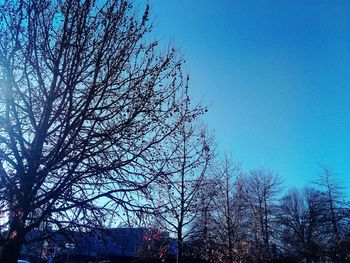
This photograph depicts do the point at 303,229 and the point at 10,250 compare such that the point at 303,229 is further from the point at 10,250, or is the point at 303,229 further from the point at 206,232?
the point at 10,250

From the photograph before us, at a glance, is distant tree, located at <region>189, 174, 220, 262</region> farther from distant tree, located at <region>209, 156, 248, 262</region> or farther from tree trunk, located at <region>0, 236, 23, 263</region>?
tree trunk, located at <region>0, 236, 23, 263</region>

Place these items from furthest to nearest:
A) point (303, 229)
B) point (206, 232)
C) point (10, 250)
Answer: point (303, 229) → point (206, 232) → point (10, 250)

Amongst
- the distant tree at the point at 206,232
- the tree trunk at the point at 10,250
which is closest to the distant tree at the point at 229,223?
the distant tree at the point at 206,232

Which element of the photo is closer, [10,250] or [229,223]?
[10,250]

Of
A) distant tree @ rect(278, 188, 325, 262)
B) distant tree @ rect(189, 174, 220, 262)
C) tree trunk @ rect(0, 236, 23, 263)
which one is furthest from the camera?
distant tree @ rect(278, 188, 325, 262)

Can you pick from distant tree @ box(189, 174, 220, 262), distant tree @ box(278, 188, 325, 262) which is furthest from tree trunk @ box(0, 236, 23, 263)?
distant tree @ box(278, 188, 325, 262)

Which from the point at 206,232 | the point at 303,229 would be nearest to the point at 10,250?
the point at 206,232

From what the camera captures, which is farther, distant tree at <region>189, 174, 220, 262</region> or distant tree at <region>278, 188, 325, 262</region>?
distant tree at <region>278, 188, 325, 262</region>

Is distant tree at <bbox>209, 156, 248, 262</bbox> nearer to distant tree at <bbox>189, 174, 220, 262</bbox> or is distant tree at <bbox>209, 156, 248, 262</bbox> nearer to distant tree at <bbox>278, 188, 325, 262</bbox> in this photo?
distant tree at <bbox>189, 174, 220, 262</bbox>

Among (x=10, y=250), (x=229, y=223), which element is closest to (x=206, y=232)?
(x=229, y=223)

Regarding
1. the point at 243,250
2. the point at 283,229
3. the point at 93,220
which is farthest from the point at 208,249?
the point at 283,229

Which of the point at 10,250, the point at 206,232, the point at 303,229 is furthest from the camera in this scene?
the point at 303,229

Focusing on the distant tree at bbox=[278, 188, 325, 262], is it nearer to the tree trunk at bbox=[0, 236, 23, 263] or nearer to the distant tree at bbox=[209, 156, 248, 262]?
the distant tree at bbox=[209, 156, 248, 262]

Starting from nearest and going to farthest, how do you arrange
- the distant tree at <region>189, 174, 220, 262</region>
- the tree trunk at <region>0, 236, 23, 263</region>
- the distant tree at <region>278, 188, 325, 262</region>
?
1. the tree trunk at <region>0, 236, 23, 263</region>
2. the distant tree at <region>189, 174, 220, 262</region>
3. the distant tree at <region>278, 188, 325, 262</region>
